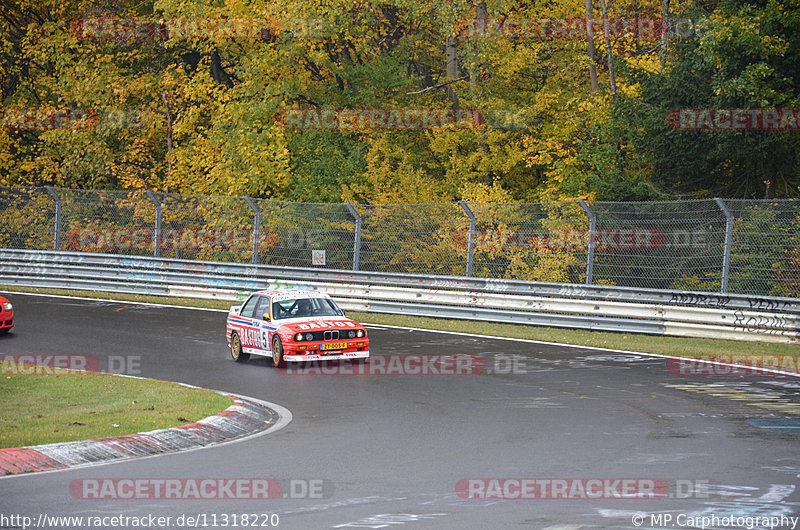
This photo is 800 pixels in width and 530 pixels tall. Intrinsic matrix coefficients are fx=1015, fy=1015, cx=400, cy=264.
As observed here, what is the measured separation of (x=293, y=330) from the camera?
54.2ft

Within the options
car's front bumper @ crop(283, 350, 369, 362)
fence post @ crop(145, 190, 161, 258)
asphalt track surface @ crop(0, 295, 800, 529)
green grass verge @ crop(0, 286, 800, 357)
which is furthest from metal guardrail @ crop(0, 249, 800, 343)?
car's front bumper @ crop(283, 350, 369, 362)

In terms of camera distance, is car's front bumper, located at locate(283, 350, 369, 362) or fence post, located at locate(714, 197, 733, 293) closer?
car's front bumper, located at locate(283, 350, 369, 362)

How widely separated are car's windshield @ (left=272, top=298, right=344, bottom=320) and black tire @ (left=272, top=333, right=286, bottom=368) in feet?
1.68

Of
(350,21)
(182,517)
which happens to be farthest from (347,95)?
(182,517)

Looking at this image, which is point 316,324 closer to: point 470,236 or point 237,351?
point 237,351

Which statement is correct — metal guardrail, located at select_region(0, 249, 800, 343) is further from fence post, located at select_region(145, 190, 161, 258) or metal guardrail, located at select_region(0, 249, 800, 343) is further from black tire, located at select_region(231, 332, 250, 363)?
black tire, located at select_region(231, 332, 250, 363)

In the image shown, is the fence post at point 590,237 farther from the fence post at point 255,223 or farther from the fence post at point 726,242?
the fence post at point 255,223

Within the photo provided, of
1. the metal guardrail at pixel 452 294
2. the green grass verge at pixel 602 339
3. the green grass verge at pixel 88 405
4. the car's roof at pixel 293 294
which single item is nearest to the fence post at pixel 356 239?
the metal guardrail at pixel 452 294

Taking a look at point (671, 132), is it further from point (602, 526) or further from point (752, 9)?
point (602, 526)

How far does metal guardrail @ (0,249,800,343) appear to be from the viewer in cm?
1916

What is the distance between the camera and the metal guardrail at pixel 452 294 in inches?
754

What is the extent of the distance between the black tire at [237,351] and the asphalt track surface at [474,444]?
0.25 metres

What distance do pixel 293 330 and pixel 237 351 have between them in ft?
6.21

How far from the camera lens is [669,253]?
66.2 feet
